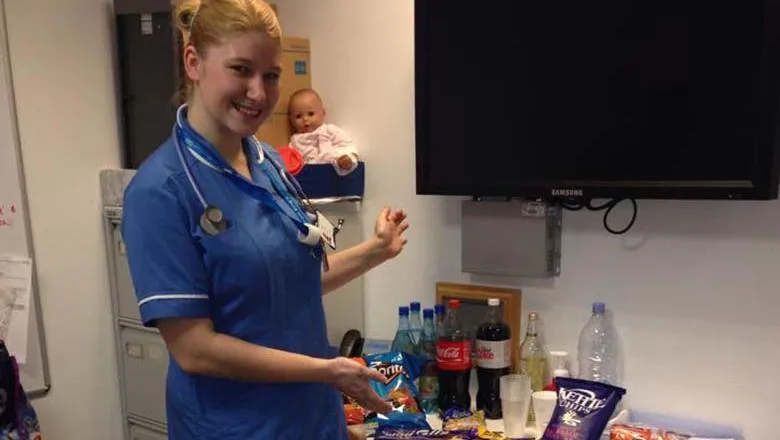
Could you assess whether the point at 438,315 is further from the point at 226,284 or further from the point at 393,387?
the point at 226,284

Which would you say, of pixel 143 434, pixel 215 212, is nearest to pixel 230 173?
pixel 215 212

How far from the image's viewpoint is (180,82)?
2221 mm

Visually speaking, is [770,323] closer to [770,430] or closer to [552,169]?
[770,430]

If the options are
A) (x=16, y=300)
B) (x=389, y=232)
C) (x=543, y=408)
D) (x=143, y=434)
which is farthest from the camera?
(x=143, y=434)

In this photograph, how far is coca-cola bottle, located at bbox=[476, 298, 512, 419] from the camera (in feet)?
6.49

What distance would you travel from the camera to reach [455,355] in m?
1.98

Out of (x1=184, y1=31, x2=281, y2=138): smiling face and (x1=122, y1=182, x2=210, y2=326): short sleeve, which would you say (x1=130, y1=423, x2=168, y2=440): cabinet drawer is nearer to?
(x1=122, y1=182, x2=210, y2=326): short sleeve

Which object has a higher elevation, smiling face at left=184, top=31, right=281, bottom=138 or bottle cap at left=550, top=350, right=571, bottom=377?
smiling face at left=184, top=31, right=281, bottom=138

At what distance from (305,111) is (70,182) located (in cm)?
85

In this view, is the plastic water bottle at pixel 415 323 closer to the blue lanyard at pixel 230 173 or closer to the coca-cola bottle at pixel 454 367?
the coca-cola bottle at pixel 454 367

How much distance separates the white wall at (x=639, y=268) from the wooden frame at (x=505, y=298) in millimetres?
29

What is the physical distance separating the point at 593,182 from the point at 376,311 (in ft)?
3.10

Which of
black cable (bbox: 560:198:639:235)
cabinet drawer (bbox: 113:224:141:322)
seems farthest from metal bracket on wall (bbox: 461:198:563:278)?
cabinet drawer (bbox: 113:224:141:322)

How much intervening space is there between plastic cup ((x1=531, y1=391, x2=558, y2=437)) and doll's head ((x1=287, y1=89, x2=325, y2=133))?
1133 mm
